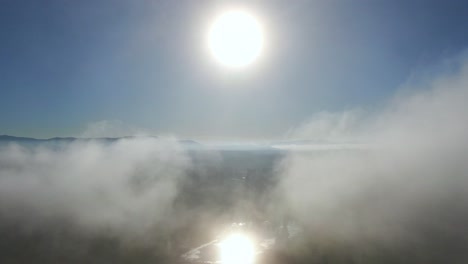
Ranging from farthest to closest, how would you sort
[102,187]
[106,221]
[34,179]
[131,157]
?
1. [131,157]
2. [34,179]
3. [102,187]
4. [106,221]

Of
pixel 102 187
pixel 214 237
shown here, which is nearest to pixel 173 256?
pixel 214 237

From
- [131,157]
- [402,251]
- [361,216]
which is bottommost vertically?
[402,251]

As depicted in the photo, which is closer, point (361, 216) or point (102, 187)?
point (361, 216)

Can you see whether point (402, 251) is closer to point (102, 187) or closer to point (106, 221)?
point (106, 221)

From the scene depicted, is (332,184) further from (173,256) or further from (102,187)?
(102,187)

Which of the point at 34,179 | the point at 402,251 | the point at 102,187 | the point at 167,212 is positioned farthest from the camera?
the point at 34,179

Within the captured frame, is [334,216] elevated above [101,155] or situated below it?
below

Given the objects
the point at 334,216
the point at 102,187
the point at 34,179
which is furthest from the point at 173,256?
the point at 34,179

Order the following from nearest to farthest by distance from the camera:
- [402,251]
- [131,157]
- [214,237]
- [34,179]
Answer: [402,251], [214,237], [34,179], [131,157]

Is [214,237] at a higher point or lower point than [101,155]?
lower
